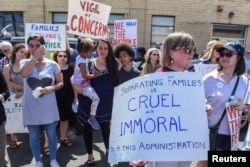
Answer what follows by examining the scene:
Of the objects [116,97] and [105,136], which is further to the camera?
[105,136]

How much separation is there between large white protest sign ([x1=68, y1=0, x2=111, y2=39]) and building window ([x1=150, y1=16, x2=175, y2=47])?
877cm

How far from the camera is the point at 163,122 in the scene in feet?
6.56

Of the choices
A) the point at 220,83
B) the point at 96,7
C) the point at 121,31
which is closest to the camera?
the point at 220,83

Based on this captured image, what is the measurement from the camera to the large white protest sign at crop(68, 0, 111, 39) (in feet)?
17.8

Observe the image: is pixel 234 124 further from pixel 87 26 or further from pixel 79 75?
pixel 87 26

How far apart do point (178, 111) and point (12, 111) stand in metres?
3.08

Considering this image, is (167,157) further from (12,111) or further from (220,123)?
(12,111)

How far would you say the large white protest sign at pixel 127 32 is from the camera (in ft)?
22.5

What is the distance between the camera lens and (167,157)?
200 cm

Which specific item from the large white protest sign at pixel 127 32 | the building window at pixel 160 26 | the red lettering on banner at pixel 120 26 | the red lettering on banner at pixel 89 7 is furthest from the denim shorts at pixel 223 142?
the building window at pixel 160 26

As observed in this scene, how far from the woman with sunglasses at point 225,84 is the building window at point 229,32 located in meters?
12.9

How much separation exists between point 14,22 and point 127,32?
370 inches

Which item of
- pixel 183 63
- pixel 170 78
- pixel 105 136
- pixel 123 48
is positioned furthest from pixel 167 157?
pixel 123 48

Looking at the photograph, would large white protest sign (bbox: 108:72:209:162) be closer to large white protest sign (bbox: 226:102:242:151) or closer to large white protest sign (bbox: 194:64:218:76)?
large white protest sign (bbox: 226:102:242:151)
